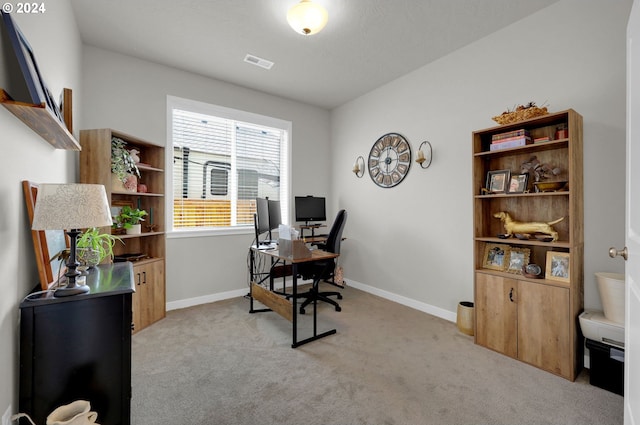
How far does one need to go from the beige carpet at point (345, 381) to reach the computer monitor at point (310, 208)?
1.74 meters

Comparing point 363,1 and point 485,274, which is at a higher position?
point 363,1

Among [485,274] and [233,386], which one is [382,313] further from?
[233,386]

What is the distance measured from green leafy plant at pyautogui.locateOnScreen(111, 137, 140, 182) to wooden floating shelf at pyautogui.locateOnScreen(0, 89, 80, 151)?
0.87 meters

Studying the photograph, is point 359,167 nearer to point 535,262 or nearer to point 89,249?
point 535,262

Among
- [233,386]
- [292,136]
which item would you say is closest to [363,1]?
[292,136]

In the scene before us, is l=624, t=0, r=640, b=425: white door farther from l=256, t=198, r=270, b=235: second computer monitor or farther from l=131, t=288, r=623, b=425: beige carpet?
l=256, t=198, r=270, b=235: second computer monitor

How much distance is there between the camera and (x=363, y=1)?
226 cm

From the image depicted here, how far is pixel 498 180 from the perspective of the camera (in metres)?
2.54

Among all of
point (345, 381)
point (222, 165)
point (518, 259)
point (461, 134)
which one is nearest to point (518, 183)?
point (518, 259)

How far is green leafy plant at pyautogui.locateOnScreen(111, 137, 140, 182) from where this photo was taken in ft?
→ 8.70

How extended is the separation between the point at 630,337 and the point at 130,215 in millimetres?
3658

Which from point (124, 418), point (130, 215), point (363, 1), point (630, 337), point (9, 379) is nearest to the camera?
point (9, 379)

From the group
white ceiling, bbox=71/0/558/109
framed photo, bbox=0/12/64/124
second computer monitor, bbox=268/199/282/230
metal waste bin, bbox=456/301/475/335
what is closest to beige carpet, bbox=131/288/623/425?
metal waste bin, bbox=456/301/475/335

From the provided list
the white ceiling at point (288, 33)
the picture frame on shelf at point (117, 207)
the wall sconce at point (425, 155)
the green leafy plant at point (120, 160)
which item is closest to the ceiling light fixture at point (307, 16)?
the white ceiling at point (288, 33)
